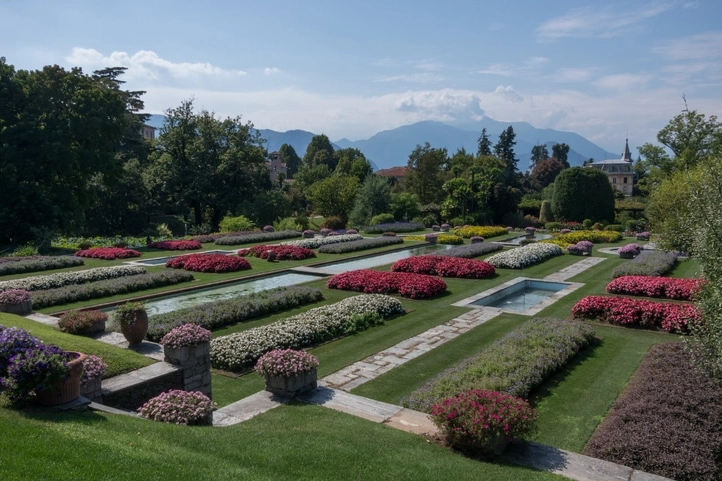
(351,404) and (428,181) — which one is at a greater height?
(428,181)

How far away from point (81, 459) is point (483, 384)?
5.55m

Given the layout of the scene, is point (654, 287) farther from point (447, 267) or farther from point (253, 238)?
point (253, 238)

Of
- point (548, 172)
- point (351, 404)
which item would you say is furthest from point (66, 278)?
point (548, 172)

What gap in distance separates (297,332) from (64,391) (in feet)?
18.6


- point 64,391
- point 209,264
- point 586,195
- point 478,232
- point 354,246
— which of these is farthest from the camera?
point 586,195

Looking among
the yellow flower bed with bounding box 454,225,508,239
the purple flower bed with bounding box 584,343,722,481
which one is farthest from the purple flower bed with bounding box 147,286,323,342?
the yellow flower bed with bounding box 454,225,508,239

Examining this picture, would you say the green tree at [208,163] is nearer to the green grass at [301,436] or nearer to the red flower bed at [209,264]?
the red flower bed at [209,264]

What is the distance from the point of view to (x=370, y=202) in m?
43.0

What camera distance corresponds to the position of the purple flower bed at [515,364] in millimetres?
7953

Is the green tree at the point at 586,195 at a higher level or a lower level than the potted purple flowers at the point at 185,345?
higher

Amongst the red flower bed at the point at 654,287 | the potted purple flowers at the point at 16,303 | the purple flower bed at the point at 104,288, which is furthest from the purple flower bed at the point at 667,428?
the purple flower bed at the point at 104,288

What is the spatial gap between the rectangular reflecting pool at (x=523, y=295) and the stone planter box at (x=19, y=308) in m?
11.2

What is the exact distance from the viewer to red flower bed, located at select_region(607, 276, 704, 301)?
15.3 metres

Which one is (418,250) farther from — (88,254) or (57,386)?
(57,386)
